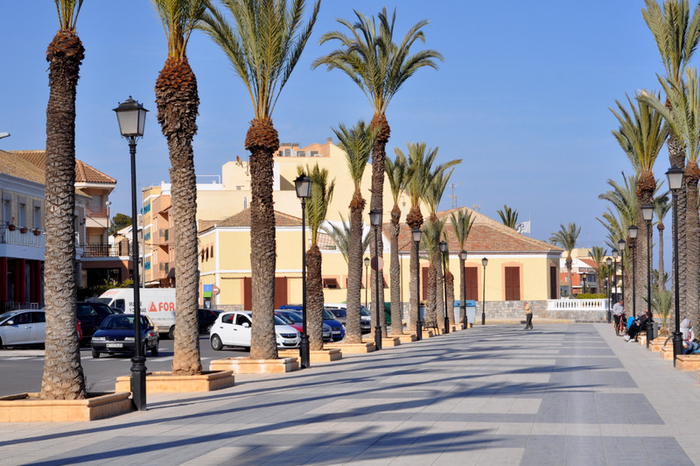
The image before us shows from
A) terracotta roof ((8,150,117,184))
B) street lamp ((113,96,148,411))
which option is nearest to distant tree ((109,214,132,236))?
terracotta roof ((8,150,117,184))

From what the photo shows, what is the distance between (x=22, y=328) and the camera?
34.8m

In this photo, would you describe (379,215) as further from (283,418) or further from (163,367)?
(283,418)

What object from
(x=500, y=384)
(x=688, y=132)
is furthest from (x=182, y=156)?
(x=688, y=132)

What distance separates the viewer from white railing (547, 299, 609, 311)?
2751 inches

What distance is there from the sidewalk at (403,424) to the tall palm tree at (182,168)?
125 cm

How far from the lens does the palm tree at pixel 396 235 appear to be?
126 feet

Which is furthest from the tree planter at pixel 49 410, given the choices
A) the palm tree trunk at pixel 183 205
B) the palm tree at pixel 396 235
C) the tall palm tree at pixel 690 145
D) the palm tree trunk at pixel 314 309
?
the palm tree at pixel 396 235

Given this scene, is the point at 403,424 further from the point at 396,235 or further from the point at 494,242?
the point at 494,242

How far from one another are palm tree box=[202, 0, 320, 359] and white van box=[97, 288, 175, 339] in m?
23.8

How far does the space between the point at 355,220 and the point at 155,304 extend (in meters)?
17.7

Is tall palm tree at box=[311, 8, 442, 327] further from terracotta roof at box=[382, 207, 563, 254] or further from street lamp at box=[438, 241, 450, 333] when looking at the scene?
terracotta roof at box=[382, 207, 563, 254]

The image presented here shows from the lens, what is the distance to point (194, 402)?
52.1 ft

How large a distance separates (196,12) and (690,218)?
15185mm

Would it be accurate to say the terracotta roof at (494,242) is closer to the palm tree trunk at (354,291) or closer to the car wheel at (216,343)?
the car wheel at (216,343)
